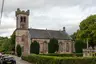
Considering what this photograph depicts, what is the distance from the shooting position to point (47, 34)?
315 feet

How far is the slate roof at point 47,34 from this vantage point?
92.1m

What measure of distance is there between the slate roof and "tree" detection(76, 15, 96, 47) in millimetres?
16874

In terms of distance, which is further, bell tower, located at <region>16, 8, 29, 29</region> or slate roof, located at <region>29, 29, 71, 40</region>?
slate roof, located at <region>29, 29, 71, 40</region>

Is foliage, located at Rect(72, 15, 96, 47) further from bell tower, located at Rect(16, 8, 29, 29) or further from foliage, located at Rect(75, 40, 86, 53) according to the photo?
bell tower, located at Rect(16, 8, 29, 29)

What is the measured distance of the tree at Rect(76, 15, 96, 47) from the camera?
75.4 metres

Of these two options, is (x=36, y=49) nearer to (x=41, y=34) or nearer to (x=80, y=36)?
(x=80, y=36)

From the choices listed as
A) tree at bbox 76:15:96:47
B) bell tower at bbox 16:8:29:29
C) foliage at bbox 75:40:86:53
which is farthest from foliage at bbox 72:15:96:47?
bell tower at bbox 16:8:29:29

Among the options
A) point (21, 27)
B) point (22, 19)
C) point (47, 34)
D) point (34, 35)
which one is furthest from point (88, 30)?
point (22, 19)

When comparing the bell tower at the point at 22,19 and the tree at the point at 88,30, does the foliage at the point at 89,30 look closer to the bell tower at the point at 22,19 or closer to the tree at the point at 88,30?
→ the tree at the point at 88,30

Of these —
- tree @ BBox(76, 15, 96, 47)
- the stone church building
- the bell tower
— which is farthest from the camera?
the bell tower

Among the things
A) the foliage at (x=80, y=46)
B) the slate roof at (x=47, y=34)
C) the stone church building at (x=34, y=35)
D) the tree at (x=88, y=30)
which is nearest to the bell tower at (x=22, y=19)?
the stone church building at (x=34, y=35)

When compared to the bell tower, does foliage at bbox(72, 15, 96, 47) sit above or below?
below

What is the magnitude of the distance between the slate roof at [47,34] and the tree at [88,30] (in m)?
16.9

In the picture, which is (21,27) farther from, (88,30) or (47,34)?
(88,30)
